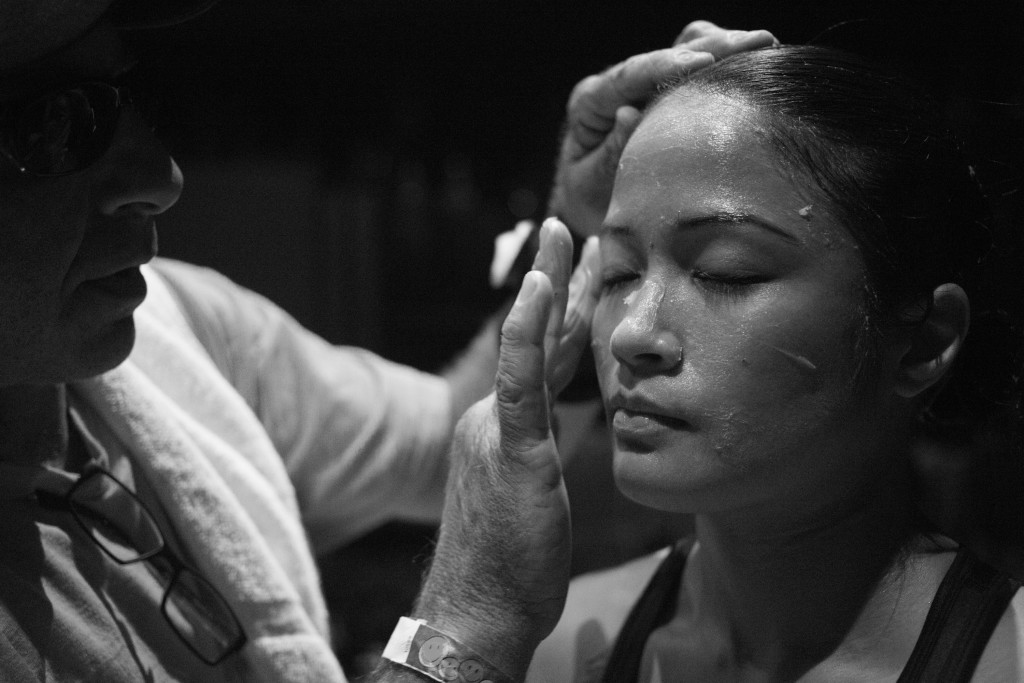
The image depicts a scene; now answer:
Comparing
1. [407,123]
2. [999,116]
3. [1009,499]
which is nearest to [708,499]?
[1009,499]

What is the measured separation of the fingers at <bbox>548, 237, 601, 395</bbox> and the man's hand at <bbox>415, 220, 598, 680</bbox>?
0.06 m

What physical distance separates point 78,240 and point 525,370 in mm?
453

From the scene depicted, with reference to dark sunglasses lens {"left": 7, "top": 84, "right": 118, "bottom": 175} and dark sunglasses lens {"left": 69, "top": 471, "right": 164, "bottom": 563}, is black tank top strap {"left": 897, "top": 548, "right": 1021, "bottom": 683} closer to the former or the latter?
dark sunglasses lens {"left": 69, "top": 471, "right": 164, "bottom": 563}

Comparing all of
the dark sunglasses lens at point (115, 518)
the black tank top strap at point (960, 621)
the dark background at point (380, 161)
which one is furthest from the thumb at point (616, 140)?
the dark sunglasses lens at point (115, 518)

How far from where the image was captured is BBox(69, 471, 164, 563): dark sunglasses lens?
1080 mm

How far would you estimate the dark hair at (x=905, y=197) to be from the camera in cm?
85

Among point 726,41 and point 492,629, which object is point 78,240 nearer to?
point 492,629

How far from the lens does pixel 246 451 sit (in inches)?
50.9

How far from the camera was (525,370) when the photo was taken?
885 mm

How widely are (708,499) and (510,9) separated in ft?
2.72

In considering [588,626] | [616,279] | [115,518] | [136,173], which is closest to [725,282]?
[616,279]

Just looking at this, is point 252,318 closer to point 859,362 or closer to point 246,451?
point 246,451

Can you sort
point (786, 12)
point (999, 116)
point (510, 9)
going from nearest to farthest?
point (999, 116) < point (786, 12) < point (510, 9)

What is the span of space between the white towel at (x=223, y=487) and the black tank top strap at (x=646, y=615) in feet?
1.15
